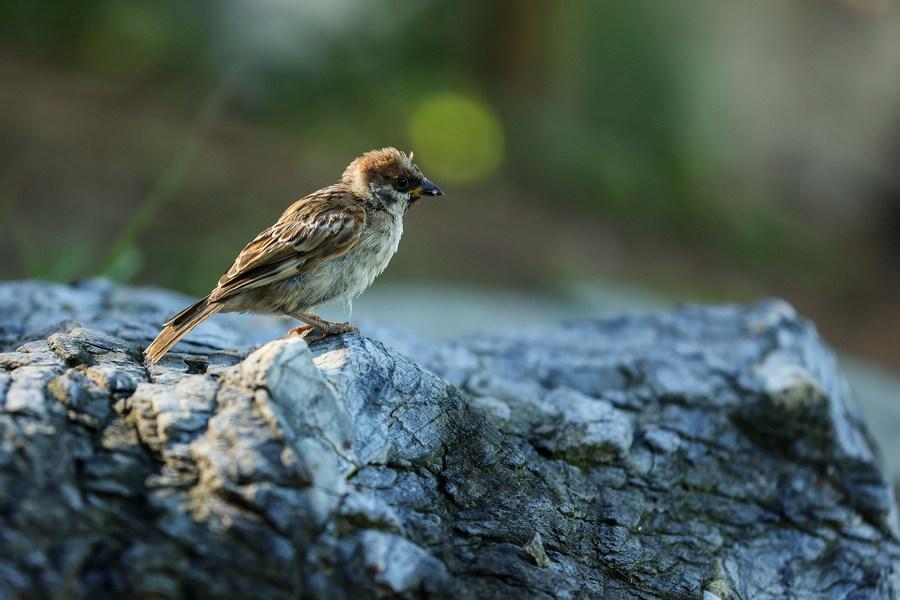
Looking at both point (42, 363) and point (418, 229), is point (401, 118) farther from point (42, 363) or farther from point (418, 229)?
point (42, 363)

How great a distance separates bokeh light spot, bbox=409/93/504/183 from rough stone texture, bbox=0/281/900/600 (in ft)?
26.8

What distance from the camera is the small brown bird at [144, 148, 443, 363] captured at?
4008 mm

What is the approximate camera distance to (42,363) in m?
3.16

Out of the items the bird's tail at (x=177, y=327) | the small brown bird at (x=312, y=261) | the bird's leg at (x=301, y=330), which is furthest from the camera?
the bird's leg at (x=301, y=330)

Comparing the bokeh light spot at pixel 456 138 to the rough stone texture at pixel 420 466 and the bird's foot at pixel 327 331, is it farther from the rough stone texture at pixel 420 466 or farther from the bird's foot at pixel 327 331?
the bird's foot at pixel 327 331

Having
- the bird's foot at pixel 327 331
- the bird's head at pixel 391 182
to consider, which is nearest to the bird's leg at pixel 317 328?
the bird's foot at pixel 327 331

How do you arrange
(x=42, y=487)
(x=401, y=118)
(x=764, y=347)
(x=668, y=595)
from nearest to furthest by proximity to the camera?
1. (x=42, y=487)
2. (x=668, y=595)
3. (x=764, y=347)
4. (x=401, y=118)

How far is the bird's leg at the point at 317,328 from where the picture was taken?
388cm

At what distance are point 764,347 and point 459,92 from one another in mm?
9460

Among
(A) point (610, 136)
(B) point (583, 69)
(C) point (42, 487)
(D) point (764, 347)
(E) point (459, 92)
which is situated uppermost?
(B) point (583, 69)

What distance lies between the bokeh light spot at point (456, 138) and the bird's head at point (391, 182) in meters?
8.18

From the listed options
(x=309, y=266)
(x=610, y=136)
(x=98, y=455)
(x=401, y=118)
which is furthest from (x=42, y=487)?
(x=610, y=136)

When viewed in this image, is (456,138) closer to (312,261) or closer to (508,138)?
(508,138)

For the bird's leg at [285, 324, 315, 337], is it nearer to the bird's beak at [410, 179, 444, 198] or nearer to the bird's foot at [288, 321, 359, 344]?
the bird's foot at [288, 321, 359, 344]
